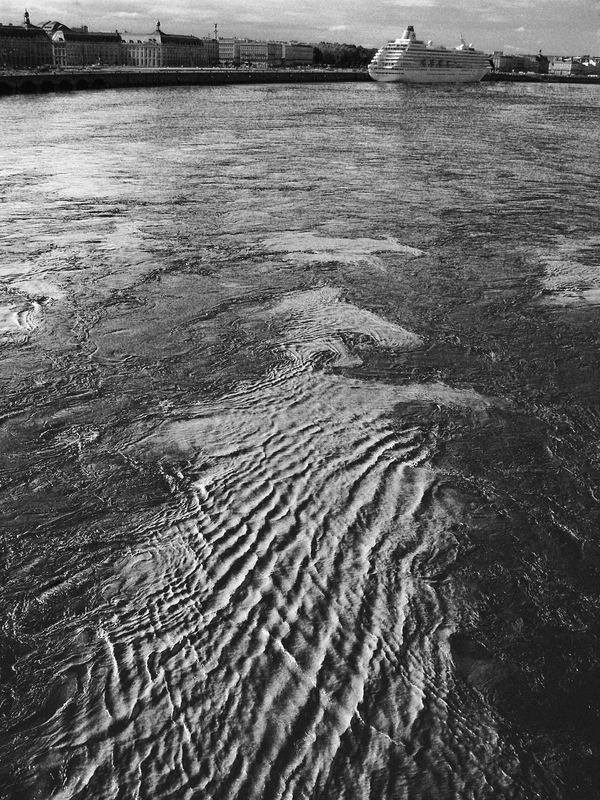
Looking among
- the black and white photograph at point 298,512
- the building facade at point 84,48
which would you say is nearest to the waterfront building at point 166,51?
the building facade at point 84,48

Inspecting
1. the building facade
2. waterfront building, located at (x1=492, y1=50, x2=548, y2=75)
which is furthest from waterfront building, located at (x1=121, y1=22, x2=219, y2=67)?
waterfront building, located at (x1=492, y1=50, x2=548, y2=75)

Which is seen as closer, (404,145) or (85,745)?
(85,745)

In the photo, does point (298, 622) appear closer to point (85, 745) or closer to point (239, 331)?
point (85, 745)

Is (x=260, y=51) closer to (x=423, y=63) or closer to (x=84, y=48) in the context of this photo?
(x=84, y=48)

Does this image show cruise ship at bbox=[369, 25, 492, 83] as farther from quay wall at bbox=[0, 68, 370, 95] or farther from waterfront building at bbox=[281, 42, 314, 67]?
waterfront building at bbox=[281, 42, 314, 67]

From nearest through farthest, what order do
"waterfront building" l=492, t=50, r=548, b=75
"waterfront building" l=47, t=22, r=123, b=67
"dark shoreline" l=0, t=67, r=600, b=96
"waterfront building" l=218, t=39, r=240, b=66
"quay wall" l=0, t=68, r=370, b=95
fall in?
"quay wall" l=0, t=68, r=370, b=95, "dark shoreline" l=0, t=67, r=600, b=96, "waterfront building" l=47, t=22, r=123, b=67, "waterfront building" l=492, t=50, r=548, b=75, "waterfront building" l=218, t=39, r=240, b=66

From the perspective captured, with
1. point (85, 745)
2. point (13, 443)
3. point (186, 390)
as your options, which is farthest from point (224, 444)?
point (85, 745)

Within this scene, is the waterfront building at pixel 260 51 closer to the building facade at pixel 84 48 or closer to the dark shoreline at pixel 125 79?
the building facade at pixel 84 48
